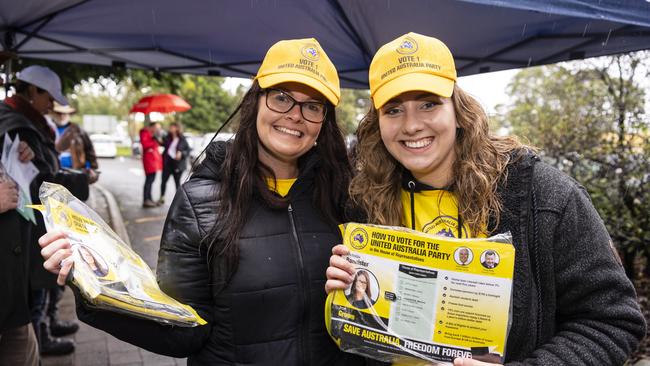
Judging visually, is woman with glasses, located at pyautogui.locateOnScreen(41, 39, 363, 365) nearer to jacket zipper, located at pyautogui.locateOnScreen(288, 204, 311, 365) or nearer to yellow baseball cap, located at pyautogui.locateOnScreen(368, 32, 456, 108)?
jacket zipper, located at pyautogui.locateOnScreen(288, 204, 311, 365)

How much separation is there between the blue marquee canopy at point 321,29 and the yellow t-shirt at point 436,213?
1046 millimetres

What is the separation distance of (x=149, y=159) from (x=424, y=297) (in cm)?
1063

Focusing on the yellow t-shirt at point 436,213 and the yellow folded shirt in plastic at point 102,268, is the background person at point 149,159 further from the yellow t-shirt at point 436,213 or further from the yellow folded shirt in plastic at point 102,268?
the yellow t-shirt at point 436,213

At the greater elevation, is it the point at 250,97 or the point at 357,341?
the point at 250,97

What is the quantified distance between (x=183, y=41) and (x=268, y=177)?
312 cm

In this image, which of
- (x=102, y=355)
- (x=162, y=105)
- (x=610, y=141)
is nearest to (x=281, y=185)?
(x=102, y=355)

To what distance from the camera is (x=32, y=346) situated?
10.0ft

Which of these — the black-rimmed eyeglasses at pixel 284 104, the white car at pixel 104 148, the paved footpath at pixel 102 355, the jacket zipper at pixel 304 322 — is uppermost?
the black-rimmed eyeglasses at pixel 284 104

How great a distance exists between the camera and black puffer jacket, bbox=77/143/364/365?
1.80 meters

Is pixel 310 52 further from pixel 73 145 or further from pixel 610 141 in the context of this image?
pixel 73 145

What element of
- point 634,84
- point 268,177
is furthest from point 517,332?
point 634,84

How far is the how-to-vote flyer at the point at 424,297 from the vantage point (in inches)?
56.9

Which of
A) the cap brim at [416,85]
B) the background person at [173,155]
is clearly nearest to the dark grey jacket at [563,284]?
the cap brim at [416,85]

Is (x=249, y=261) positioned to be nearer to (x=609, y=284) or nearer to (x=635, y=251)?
(x=609, y=284)
